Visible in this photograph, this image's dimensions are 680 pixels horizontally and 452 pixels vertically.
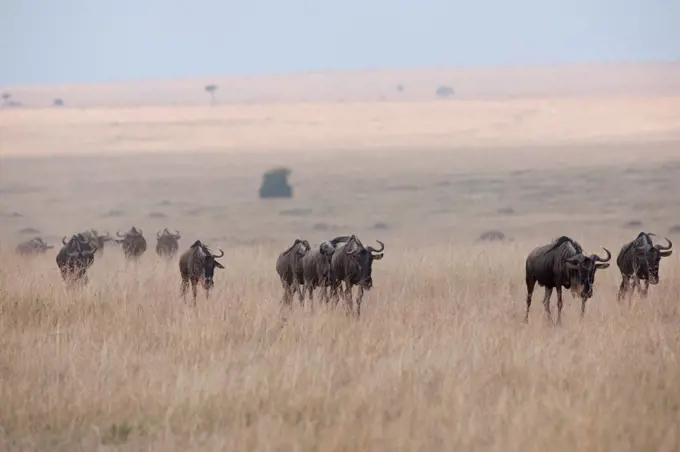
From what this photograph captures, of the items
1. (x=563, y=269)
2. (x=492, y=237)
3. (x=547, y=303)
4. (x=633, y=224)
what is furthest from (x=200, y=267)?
(x=633, y=224)

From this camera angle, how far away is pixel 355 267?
12.9 meters

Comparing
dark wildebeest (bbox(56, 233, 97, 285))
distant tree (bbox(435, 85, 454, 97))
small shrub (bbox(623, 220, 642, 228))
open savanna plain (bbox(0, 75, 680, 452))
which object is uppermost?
distant tree (bbox(435, 85, 454, 97))

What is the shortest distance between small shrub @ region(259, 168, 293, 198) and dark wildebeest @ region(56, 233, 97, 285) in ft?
95.2

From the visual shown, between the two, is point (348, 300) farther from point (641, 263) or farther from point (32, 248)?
point (32, 248)

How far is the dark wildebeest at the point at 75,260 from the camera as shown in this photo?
1504cm

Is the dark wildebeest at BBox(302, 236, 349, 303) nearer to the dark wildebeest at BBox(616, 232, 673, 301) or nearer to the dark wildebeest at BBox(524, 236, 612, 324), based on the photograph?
the dark wildebeest at BBox(524, 236, 612, 324)

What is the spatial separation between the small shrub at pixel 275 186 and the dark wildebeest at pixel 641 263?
3119cm

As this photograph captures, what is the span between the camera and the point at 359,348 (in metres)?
10.1

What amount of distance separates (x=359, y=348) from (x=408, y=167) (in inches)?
1774

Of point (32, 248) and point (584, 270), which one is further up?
point (584, 270)

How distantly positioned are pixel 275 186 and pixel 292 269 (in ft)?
Answer: 102

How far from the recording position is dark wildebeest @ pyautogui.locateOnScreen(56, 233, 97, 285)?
592 inches

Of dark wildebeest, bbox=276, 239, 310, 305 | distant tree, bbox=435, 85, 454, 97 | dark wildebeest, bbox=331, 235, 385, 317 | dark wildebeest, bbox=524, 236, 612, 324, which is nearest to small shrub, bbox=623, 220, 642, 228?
dark wildebeest, bbox=276, 239, 310, 305

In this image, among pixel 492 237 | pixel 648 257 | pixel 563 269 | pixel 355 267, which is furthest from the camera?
pixel 492 237
